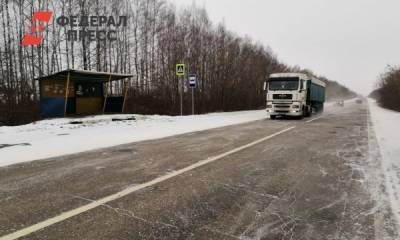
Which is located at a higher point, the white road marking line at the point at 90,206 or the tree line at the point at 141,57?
the tree line at the point at 141,57

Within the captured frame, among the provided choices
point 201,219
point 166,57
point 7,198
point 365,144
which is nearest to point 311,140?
point 365,144

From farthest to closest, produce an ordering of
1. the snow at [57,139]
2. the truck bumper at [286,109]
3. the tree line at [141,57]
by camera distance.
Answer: the tree line at [141,57] < the truck bumper at [286,109] < the snow at [57,139]

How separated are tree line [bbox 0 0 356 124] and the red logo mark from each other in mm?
386

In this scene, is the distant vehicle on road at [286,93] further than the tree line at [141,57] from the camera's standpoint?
No

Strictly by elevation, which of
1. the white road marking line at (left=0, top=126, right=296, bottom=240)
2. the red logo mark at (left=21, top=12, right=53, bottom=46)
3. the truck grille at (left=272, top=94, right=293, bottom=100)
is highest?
the red logo mark at (left=21, top=12, right=53, bottom=46)

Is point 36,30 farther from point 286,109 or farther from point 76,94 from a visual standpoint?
point 286,109

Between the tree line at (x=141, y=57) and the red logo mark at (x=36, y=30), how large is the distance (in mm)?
386

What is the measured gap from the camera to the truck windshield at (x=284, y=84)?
58.4ft

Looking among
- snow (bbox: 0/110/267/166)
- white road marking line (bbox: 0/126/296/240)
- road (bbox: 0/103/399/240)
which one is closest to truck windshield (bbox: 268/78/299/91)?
snow (bbox: 0/110/267/166)

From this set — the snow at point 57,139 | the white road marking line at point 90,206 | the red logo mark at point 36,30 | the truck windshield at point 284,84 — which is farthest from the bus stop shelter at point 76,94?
the white road marking line at point 90,206

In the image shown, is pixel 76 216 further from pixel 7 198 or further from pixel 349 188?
pixel 349 188

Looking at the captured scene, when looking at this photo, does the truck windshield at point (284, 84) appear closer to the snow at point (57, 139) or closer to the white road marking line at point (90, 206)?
the snow at point (57, 139)

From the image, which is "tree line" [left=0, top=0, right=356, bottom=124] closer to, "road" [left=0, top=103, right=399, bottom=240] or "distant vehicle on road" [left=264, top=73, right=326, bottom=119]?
"distant vehicle on road" [left=264, top=73, right=326, bottom=119]

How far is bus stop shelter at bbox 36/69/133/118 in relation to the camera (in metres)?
15.1
